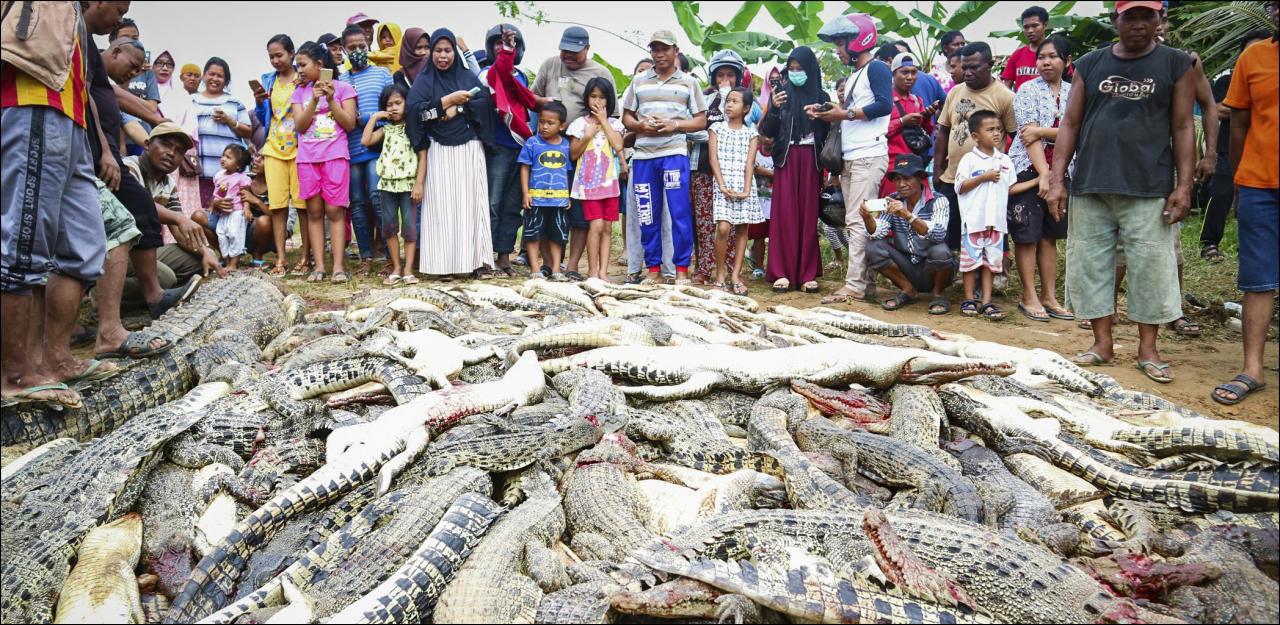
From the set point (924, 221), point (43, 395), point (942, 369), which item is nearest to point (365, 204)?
point (43, 395)

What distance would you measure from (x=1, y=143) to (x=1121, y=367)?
604 cm

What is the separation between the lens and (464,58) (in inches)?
321

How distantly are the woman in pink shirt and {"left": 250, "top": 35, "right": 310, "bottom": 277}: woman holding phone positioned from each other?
0.10 meters

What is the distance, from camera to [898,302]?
7531mm

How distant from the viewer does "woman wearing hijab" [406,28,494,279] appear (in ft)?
25.3

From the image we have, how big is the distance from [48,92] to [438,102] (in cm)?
477

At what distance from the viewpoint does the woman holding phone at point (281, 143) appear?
784 centimetres

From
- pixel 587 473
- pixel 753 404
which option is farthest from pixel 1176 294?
pixel 587 473

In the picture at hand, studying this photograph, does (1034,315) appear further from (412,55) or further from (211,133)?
(211,133)

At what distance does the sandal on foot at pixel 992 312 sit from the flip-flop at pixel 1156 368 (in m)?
1.72

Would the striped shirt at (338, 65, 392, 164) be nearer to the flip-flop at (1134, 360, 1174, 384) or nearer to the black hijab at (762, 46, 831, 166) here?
the black hijab at (762, 46, 831, 166)

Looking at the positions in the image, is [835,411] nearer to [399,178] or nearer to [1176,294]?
[1176,294]

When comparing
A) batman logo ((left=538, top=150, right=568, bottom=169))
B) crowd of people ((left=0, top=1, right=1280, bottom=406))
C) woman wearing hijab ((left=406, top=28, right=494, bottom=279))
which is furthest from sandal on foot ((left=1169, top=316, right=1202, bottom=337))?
woman wearing hijab ((left=406, top=28, right=494, bottom=279))

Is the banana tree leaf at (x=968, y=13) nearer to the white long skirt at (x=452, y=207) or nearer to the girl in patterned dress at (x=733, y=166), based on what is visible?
the girl in patterned dress at (x=733, y=166)
